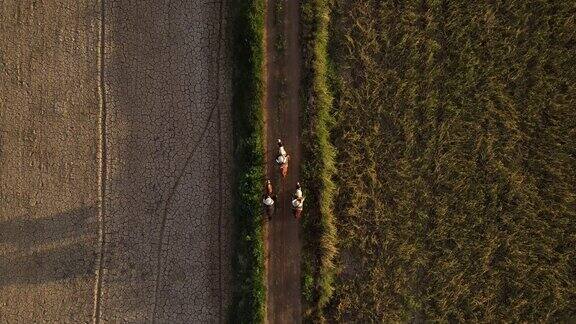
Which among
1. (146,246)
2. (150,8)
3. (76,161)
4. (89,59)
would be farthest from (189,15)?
(146,246)

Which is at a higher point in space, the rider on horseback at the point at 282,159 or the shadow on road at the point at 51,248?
the rider on horseback at the point at 282,159

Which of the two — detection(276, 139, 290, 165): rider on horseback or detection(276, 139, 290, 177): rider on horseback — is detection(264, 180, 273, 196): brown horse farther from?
detection(276, 139, 290, 165): rider on horseback

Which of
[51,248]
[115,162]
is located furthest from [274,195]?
[51,248]

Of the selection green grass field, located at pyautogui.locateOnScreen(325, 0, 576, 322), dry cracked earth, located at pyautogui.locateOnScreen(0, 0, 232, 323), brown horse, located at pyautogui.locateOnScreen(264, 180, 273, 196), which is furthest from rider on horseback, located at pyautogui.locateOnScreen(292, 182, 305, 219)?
dry cracked earth, located at pyautogui.locateOnScreen(0, 0, 232, 323)

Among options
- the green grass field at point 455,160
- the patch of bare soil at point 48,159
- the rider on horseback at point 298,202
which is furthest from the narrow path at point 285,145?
the patch of bare soil at point 48,159

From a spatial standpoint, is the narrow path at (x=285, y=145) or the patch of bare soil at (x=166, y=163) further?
the patch of bare soil at (x=166, y=163)

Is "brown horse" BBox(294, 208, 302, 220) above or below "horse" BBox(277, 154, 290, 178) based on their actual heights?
below

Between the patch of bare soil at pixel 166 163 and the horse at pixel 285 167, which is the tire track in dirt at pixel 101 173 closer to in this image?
the patch of bare soil at pixel 166 163
